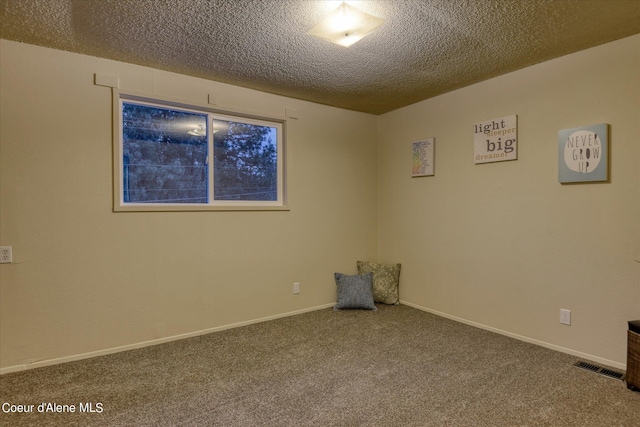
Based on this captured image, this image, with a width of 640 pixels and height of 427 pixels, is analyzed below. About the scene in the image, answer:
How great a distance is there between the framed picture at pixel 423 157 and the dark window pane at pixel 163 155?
7.57 feet

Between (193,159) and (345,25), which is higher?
(345,25)

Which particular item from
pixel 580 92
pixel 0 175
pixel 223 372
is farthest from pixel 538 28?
pixel 0 175

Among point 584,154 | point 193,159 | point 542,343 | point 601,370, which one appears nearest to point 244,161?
point 193,159

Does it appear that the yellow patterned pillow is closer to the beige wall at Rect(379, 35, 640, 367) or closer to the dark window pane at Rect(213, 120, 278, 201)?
the beige wall at Rect(379, 35, 640, 367)

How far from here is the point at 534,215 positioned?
2.99 metres

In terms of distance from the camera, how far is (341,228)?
4.24m

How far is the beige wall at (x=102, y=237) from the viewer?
2539 millimetres

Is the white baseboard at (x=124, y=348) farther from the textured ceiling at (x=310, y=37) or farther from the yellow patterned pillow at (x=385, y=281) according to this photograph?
the textured ceiling at (x=310, y=37)

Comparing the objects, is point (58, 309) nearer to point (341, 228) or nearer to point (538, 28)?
point (341, 228)

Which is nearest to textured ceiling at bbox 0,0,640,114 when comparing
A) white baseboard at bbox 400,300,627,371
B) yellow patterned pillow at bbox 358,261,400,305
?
yellow patterned pillow at bbox 358,261,400,305

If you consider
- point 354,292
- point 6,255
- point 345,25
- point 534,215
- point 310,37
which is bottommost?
point 354,292

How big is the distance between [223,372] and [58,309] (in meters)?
1.38

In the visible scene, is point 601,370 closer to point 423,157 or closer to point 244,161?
point 423,157

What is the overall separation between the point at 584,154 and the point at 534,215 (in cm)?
60
